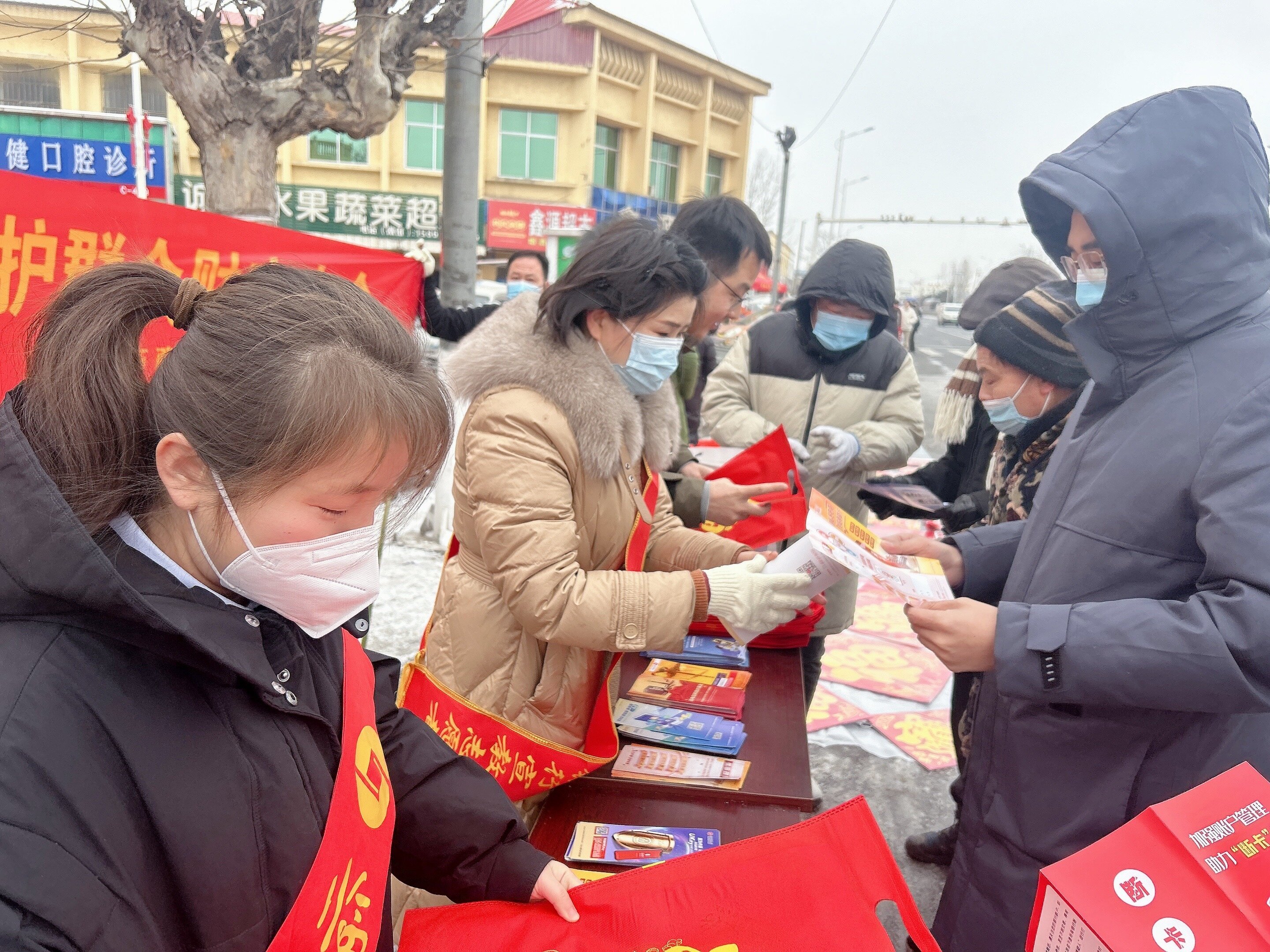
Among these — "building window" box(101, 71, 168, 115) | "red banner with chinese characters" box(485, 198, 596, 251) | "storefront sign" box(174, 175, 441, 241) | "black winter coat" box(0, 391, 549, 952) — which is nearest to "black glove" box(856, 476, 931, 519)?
"black winter coat" box(0, 391, 549, 952)

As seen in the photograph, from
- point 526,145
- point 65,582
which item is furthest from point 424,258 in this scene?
point 526,145

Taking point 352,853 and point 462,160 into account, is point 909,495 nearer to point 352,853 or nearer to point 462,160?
point 352,853

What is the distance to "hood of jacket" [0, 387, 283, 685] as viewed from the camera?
74cm

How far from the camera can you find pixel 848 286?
304cm

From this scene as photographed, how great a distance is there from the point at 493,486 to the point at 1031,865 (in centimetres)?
118

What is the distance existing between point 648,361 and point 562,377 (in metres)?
0.27

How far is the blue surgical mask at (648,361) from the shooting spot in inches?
73.0

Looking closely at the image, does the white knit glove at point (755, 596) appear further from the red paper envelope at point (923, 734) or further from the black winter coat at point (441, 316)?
the black winter coat at point (441, 316)

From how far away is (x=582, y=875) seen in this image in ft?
4.13

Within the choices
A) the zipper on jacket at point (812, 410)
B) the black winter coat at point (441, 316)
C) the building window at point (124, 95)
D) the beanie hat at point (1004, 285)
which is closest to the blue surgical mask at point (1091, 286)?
the beanie hat at point (1004, 285)

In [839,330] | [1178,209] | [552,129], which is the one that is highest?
[552,129]

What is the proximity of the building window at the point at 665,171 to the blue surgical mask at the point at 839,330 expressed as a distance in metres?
23.6

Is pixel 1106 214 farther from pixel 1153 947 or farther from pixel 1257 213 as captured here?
pixel 1153 947

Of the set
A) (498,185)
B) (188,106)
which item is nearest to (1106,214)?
(188,106)
